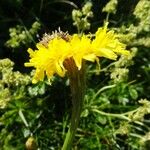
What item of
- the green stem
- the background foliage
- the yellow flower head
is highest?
the background foliage

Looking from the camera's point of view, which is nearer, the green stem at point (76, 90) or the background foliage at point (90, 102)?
the green stem at point (76, 90)

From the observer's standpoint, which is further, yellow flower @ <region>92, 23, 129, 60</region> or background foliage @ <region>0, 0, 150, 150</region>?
background foliage @ <region>0, 0, 150, 150</region>

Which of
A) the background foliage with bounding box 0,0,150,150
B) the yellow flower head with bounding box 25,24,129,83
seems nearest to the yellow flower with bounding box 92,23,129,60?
the yellow flower head with bounding box 25,24,129,83

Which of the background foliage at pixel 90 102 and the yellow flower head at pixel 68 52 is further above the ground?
the background foliage at pixel 90 102

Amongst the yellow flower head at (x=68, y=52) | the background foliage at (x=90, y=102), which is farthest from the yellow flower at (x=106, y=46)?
the background foliage at (x=90, y=102)

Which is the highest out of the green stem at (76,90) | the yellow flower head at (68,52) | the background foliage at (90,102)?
the background foliage at (90,102)

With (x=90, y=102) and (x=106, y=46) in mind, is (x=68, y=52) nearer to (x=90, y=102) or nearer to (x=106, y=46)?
(x=106, y=46)

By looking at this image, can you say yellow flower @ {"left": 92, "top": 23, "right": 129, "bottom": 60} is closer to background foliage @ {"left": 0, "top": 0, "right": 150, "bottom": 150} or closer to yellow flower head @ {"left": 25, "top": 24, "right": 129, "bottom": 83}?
yellow flower head @ {"left": 25, "top": 24, "right": 129, "bottom": 83}

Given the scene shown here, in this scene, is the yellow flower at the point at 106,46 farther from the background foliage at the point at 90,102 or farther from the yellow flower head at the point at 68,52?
the background foliage at the point at 90,102

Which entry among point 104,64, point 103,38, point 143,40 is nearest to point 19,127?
point 104,64
